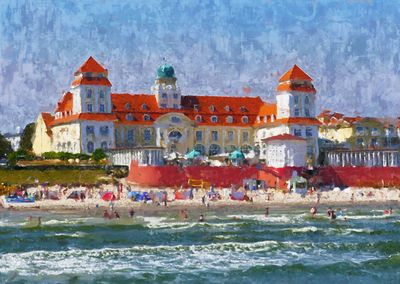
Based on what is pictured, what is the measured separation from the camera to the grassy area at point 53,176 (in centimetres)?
6625

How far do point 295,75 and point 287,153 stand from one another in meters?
14.8

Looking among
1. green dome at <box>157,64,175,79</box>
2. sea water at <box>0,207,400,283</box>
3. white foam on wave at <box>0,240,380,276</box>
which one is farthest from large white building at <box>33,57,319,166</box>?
white foam on wave at <box>0,240,380,276</box>

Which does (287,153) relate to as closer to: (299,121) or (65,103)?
(299,121)

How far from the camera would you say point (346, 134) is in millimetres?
94812

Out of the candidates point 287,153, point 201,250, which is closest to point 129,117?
point 287,153

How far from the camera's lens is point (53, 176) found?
222 ft

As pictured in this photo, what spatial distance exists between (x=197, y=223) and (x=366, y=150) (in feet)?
110

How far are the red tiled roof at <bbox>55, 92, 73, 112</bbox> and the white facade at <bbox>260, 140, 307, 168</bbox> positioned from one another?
22.8 meters

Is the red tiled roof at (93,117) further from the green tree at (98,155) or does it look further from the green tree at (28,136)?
the green tree at (28,136)

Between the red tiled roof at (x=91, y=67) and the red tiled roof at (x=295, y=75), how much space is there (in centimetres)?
1930

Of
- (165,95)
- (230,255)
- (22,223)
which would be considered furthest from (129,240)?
(165,95)

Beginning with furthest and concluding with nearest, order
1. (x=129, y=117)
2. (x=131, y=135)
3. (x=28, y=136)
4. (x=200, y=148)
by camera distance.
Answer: (x=28, y=136)
(x=200, y=148)
(x=129, y=117)
(x=131, y=135)

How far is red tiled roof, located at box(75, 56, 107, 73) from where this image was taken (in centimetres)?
8050

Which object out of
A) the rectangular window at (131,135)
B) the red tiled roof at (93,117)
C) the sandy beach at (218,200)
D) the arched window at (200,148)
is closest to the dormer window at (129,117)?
the rectangular window at (131,135)
